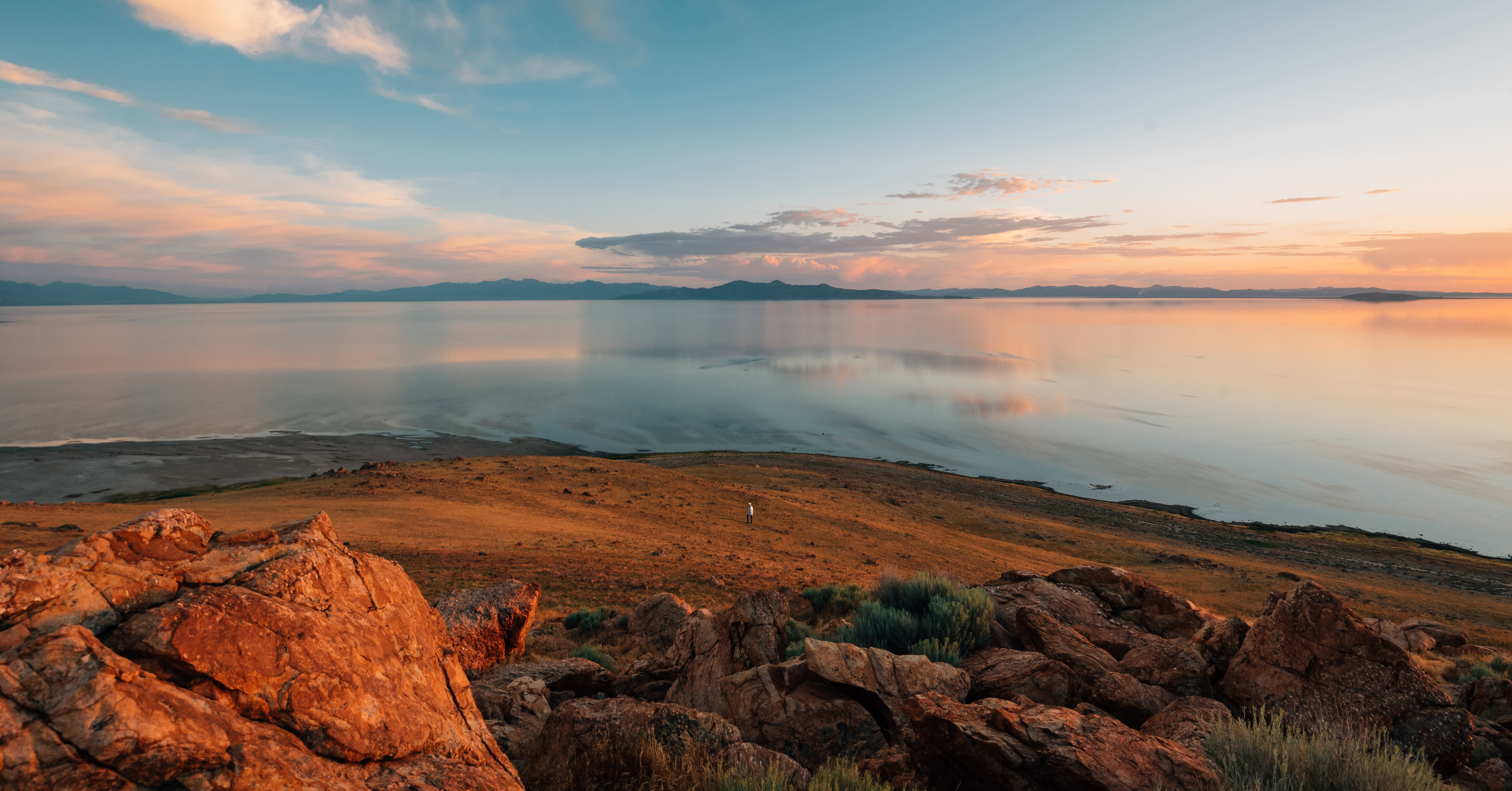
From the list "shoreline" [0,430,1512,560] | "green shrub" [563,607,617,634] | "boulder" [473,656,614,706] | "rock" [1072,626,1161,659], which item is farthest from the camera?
"shoreline" [0,430,1512,560]

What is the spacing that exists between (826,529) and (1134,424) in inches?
1713

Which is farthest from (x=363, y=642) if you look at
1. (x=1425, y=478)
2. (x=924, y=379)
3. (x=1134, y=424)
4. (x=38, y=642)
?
(x=924, y=379)

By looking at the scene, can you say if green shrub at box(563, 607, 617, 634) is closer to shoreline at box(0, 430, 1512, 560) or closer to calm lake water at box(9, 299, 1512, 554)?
shoreline at box(0, 430, 1512, 560)

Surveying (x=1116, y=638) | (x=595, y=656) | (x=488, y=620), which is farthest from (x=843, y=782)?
(x=488, y=620)

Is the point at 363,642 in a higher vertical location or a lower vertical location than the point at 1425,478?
higher

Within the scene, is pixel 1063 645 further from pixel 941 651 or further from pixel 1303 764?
pixel 1303 764

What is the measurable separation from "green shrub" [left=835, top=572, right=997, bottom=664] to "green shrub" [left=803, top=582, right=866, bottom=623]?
96.4 inches

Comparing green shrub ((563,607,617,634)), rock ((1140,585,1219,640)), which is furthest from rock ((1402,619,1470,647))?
green shrub ((563,607,617,634))

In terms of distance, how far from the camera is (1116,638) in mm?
8258

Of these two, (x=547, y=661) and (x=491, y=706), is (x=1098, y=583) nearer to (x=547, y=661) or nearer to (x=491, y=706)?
(x=547, y=661)

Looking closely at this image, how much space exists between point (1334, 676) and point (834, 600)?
22.9ft

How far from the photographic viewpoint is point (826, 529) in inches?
964

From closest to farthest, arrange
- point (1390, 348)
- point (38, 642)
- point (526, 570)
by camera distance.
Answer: point (38, 642) → point (526, 570) → point (1390, 348)

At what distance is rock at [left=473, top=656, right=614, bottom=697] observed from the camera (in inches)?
276
